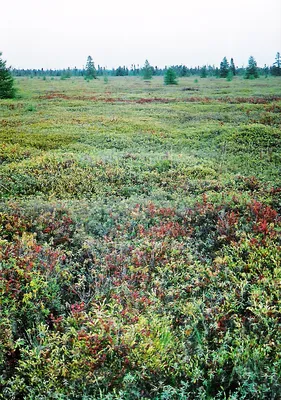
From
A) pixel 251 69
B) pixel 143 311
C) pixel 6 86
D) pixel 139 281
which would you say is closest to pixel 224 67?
pixel 251 69

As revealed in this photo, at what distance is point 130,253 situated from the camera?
6.04 metres

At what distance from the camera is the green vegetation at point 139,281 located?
A: 3.53 m

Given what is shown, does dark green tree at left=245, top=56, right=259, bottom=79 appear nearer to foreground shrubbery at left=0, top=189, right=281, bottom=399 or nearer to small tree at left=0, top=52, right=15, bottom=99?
small tree at left=0, top=52, right=15, bottom=99

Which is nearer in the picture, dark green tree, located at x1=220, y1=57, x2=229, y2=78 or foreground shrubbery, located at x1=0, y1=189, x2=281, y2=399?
foreground shrubbery, located at x1=0, y1=189, x2=281, y2=399

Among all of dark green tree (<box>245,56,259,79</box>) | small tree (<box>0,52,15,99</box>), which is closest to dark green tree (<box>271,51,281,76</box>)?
dark green tree (<box>245,56,259,79</box>)

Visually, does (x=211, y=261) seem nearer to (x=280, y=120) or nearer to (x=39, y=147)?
(x=39, y=147)

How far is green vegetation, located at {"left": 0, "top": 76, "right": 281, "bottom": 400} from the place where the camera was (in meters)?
3.53

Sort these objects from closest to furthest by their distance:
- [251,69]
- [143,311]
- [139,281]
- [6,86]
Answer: [143,311], [139,281], [6,86], [251,69]

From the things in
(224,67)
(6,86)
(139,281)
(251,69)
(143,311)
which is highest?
(224,67)

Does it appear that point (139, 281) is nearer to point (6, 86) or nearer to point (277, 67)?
point (6, 86)

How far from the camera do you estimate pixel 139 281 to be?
17.0 feet

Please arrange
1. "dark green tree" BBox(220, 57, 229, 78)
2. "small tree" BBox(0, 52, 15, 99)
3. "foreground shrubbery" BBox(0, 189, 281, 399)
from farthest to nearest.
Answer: "dark green tree" BBox(220, 57, 229, 78) < "small tree" BBox(0, 52, 15, 99) < "foreground shrubbery" BBox(0, 189, 281, 399)

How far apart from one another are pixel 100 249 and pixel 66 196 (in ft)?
12.5

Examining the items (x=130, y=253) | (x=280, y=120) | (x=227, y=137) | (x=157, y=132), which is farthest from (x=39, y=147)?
(x=280, y=120)
